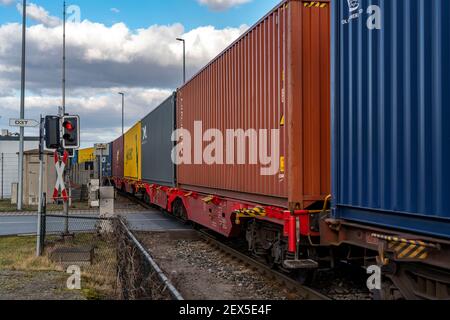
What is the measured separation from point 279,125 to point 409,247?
2.81m

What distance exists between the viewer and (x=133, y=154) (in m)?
23.3

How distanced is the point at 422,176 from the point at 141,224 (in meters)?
11.7

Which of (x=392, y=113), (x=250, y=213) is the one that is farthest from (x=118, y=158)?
(x=392, y=113)

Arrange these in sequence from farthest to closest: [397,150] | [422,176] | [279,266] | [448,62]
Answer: [279,266] < [397,150] < [422,176] < [448,62]

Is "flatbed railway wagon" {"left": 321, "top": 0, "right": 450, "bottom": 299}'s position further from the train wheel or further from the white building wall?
the white building wall

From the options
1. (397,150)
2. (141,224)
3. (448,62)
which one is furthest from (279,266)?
(141,224)

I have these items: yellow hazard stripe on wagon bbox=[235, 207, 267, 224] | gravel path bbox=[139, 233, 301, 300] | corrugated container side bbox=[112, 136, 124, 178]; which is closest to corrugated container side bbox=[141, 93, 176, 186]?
gravel path bbox=[139, 233, 301, 300]

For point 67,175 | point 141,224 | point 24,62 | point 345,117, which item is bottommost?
point 141,224

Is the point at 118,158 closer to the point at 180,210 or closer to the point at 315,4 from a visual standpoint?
the point at 180,210

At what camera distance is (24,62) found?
20.9 meters

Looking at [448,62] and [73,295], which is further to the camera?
[73,295]

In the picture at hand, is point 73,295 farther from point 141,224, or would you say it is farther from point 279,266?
point 141,224

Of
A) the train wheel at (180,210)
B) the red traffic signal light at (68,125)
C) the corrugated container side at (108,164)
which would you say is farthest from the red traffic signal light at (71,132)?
the corrugated container side at (108,164)
